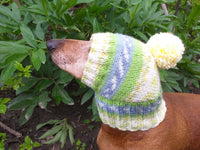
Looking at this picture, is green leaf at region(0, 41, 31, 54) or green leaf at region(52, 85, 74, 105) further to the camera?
green leaf at region(52, 85, 74, 105)

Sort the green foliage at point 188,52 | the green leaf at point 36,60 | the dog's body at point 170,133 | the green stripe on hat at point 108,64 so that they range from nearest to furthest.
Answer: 1. the green stripe on hat at point 108,64
2. the dog's body at point 170,133
3. the green leaf at point 36,60
4. the green foliage at point 188,52

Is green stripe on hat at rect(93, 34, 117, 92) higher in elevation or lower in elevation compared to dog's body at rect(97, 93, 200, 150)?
higher

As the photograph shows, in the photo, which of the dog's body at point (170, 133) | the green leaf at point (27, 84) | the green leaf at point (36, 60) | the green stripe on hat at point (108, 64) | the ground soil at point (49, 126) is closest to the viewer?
the green stripe on hat at point (108, 64)

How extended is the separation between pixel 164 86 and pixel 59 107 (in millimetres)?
932

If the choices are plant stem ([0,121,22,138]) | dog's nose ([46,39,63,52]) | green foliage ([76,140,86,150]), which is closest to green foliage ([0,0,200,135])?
plant stem ([0,121,22,138])

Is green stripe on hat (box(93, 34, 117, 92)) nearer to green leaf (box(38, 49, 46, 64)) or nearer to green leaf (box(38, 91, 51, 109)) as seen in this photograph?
green leaf (box(38, 49, 46, 64))

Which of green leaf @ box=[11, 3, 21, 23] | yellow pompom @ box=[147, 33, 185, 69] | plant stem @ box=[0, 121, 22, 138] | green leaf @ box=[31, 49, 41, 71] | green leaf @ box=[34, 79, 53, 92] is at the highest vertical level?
yellow pompom @ box=[147, 33, 185, 69]

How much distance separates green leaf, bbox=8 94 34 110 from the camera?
1354 millimetres

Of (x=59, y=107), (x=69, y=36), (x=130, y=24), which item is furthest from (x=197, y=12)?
(x=59, y=107)

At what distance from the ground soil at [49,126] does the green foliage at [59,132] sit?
2.7 inches

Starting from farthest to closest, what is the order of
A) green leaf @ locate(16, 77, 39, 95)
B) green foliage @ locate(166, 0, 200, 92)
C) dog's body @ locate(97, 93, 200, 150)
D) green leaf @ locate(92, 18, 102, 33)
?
green foliage @ locate(166, 0, 200, 92)
green leaf @ locate(16, 77, 39, 95)
green leaf @ locate(92, 18, 102, 33)
dog's body @ locate(97, 93, 200, 150)

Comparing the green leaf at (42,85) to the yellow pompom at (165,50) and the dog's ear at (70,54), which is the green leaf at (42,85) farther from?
the yellow pompom at (165,50)

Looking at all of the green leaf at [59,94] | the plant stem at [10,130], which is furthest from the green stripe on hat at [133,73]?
the plant stem at [10,130]

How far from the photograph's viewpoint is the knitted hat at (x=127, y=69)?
66cm
